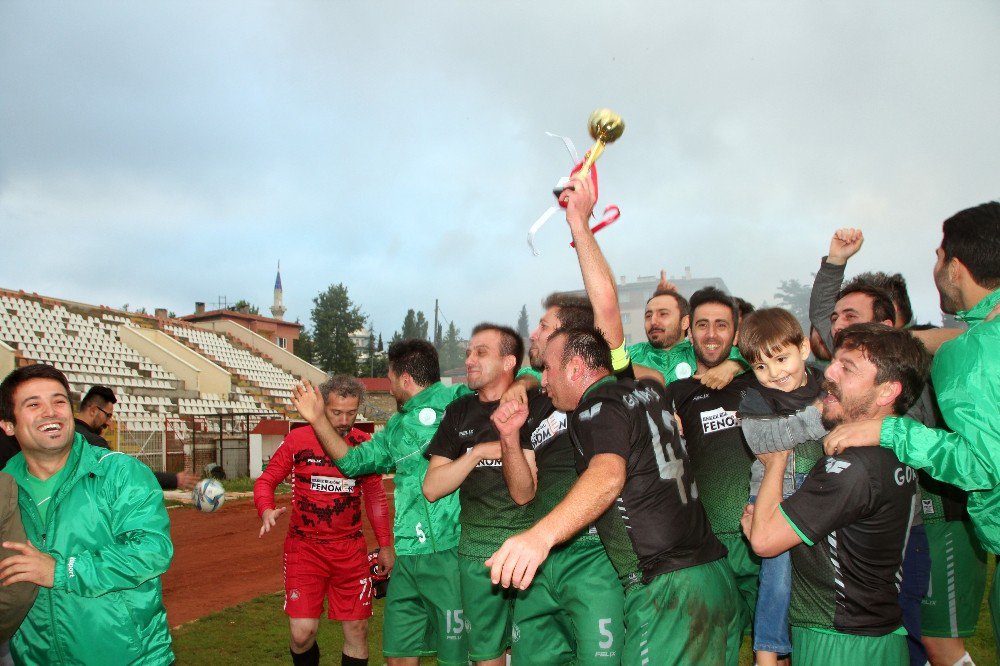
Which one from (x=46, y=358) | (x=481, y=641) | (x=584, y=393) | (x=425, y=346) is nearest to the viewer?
(x=584, y=393)

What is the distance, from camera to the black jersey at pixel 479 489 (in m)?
4.49

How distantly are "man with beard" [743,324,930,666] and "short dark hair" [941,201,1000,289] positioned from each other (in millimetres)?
534

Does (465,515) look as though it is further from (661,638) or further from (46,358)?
(46,358)

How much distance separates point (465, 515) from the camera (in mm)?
4688

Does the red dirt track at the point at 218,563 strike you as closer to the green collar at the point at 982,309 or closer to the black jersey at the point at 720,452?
the black jersey at the point at 720,452

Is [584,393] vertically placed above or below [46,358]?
below

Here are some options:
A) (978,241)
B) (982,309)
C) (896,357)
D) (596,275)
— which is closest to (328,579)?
(596,275)

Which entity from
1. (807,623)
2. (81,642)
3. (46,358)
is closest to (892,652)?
(807,623)

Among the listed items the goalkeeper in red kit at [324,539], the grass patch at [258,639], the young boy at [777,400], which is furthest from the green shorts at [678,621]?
the grass patch at [258,639]

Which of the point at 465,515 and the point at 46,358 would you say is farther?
the point at 46,358

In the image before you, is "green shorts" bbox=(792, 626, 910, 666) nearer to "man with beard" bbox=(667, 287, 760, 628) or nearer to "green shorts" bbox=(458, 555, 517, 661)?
"man with beard" bbox=(667, 287, 760, 628)

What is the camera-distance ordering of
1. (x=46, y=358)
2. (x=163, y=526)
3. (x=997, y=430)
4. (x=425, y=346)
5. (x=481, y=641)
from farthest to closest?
(x=46, y=358) → (x=425, y=346) → (x=481, y=641) → (x=163, y=526) → (x=997, y=430)

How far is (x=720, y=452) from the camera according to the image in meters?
4.36

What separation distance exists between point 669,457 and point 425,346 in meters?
3.11
